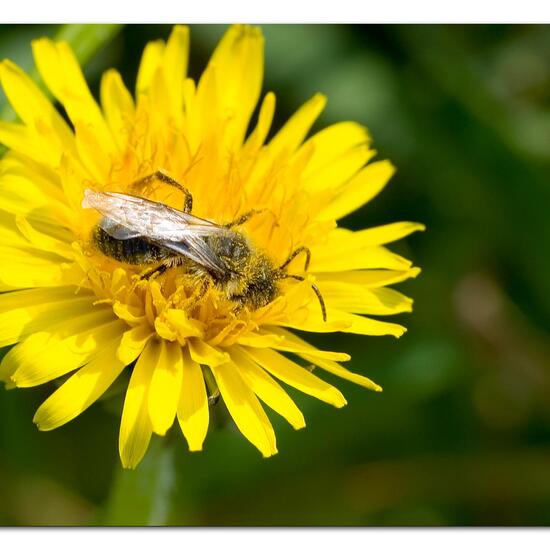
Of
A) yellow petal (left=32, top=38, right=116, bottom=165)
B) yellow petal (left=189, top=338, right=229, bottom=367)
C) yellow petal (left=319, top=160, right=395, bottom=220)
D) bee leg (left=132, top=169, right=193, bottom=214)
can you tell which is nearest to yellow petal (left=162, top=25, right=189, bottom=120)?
yellow petal (left=32, top=38, right=116, bottom=165)

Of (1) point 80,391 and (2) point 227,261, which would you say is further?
(2) point 227,261

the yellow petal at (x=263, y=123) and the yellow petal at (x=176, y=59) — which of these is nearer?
the yellow petal at (x=263, y=123)

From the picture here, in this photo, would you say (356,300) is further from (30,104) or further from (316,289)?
(30,104)
